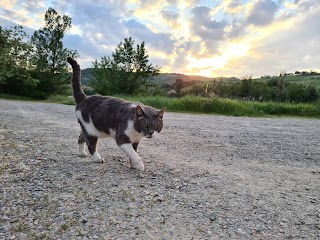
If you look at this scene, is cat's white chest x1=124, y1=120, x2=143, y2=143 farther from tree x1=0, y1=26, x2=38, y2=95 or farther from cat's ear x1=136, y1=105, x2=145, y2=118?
tree x1=0, y1=26, x2=38, y2=95

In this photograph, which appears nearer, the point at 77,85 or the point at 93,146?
the point at 93,146

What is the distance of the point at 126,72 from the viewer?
3728 centimetres

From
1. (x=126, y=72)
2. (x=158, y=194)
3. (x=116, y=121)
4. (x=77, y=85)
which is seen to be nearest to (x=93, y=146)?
(x=116, y=121)

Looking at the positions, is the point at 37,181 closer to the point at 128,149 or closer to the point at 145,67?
the point at 128,149

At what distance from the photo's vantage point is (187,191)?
14.2ft

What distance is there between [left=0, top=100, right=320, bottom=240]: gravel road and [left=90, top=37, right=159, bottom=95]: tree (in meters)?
30.1

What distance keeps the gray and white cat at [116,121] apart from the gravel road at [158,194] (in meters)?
0.41

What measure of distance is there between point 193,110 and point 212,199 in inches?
654

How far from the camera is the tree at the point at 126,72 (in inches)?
1455

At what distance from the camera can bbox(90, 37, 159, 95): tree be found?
37.0 m

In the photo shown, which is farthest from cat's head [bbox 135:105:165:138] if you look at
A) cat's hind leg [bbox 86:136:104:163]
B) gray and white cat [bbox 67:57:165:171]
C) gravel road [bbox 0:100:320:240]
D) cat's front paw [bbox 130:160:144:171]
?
cat's hind leg [bbox 86:136:104:163]

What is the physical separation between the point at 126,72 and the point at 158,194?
34.1m

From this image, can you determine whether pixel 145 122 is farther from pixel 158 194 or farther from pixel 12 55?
pixel 12 55

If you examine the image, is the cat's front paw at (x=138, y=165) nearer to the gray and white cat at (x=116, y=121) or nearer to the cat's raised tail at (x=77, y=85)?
the gray and white cat at (x=116, y=121)
